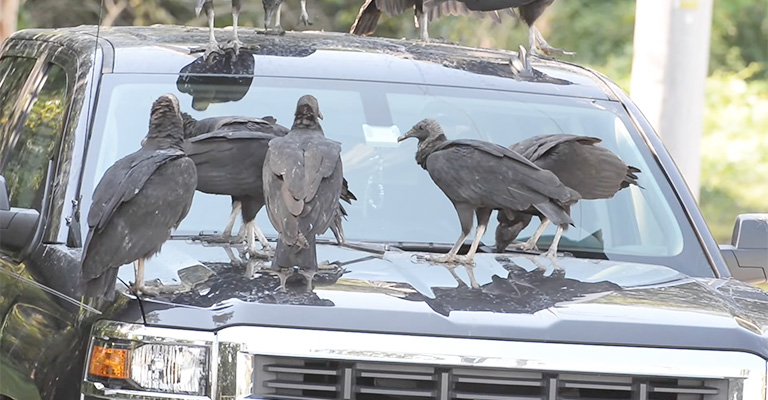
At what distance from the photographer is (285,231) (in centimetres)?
373

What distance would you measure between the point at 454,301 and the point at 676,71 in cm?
493

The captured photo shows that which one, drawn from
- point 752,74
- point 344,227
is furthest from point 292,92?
point 752,74

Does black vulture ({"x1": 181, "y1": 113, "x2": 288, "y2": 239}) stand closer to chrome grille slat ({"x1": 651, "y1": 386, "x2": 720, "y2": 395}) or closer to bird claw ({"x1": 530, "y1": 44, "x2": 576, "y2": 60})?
chrome grille slat ({"x1": 651, "y1": 386, "x2": 720, "y2": 395})

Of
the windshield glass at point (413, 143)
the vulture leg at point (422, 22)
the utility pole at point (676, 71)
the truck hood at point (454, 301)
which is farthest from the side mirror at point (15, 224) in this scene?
the utility pole at point (676, 71)

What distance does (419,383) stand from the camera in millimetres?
3408

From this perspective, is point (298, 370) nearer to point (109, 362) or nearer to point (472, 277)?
point (109, 362)

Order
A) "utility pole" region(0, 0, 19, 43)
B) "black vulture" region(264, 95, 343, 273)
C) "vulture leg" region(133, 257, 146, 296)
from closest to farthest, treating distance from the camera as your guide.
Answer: "vulture leg" region(133, 257, 146, 296) < "black vulture" region(264, 95, 343, 273) < "utility pole" region(0, 0, 19, 43)

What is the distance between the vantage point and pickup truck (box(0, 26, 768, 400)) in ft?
11.1

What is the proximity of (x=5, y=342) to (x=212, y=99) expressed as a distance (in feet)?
3.62

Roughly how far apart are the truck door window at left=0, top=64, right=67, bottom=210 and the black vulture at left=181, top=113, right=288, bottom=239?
17.6 inches

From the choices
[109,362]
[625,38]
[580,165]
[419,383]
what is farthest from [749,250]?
[625,38]

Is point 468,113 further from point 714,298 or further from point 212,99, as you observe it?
point 714,298

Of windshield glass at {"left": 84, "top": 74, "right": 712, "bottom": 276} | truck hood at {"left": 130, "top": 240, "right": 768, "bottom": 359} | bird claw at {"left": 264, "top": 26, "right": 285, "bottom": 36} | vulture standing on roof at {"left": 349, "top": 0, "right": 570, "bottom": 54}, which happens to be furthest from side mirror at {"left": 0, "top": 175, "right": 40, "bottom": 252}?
vulture standing on roof at {"left": 349, "top": 0, "right": 570, "bottom": 54}

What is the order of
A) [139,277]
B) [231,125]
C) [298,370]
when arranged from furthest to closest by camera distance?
[231,125], [139,277], [298,370]
